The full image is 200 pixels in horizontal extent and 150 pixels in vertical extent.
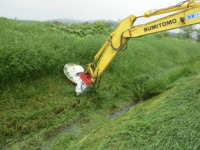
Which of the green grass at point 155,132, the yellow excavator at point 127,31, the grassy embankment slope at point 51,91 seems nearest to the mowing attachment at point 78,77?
the yellow excavator at point 127,31

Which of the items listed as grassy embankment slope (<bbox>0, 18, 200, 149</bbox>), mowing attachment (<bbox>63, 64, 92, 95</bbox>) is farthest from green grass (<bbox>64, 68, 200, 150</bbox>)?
mowing attachment (<bbox>63, 64, 92, 95</bbox>)

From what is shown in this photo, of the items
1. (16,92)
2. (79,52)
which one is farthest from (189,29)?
(16,92)

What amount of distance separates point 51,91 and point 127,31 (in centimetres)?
242

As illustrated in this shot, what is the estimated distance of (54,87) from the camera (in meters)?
5.51

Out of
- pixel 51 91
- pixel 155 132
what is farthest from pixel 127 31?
pixel 51 91

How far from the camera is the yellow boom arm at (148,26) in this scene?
3500mm

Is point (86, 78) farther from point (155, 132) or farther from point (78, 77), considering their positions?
point (155, 132)

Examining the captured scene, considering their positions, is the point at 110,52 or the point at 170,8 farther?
the point at 110,52

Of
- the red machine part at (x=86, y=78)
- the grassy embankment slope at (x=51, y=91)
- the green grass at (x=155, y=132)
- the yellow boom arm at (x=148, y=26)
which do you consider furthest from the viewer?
the red machine part at (x=86, y=78)

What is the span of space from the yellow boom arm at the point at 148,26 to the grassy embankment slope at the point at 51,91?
0.88 metres

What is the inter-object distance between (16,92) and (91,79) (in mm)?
1803

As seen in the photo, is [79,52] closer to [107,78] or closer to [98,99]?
[107,78]

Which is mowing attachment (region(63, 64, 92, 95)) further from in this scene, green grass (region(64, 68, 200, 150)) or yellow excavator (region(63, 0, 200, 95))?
green grass (region(64, 68, 200, 150))

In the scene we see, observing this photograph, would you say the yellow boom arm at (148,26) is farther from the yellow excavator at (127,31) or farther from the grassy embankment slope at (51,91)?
the grassy embankment slope at (51,91)
